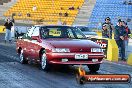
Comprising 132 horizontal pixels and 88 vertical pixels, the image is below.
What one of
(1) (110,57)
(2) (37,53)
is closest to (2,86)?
(2) (37,53)

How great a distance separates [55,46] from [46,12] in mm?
39040

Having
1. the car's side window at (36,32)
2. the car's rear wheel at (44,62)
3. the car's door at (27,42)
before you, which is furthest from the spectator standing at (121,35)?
the car's rear wheel at (44,62)

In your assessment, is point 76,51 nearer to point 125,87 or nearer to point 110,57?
point 125,87

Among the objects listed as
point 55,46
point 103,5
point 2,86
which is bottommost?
point 2,86

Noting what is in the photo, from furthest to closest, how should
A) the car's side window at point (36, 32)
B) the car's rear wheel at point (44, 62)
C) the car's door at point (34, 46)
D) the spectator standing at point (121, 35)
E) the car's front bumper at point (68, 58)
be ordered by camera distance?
the spectator standing at point (121, 35), the car's side window at point (36, 32), the car's door at point (34, 46), the car's rear wheel at point (44, 62), the car's front bumper at point (68, 58)

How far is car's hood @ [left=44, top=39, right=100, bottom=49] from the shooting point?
38.2ft

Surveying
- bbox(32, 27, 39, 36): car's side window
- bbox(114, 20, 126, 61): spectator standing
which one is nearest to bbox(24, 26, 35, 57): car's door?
bbox(32, 27, 39, 36): car's side window

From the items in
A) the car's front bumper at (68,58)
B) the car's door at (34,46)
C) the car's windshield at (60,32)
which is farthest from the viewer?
the car's windshield at (60,32)

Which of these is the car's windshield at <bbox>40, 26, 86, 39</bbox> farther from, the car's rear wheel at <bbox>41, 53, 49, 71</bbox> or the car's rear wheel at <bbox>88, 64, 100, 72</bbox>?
the car's rear wheel at <bbox>88, 64, 100, 72</bbox>

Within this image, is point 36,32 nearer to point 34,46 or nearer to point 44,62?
point 34,46

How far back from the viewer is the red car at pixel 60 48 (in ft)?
38.0

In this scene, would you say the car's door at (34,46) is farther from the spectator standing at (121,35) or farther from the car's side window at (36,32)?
the spectator standing at (121,35)

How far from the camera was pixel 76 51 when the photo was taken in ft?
37.9

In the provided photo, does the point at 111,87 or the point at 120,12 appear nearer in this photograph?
the point at 111,87
